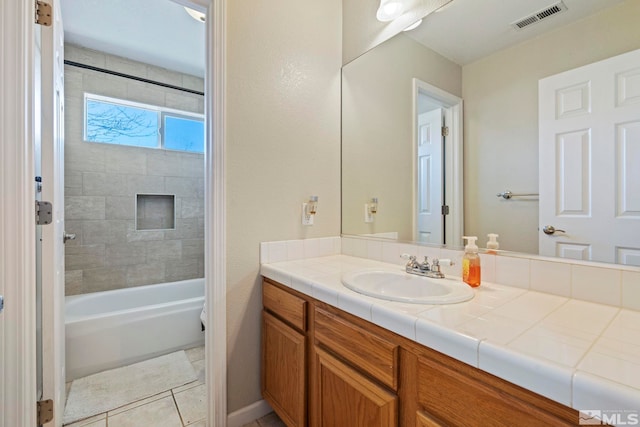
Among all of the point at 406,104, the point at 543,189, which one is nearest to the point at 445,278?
the point at 543,189

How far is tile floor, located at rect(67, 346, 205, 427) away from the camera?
146cm

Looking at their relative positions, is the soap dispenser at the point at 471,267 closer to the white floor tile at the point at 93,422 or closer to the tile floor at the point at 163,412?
the tile floor at the point at 163,412

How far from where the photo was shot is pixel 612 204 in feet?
2.97

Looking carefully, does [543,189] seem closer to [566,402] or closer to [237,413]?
[566,402]

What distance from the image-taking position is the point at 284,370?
1.29 metres

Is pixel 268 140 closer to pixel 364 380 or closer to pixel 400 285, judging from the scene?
pixel 400 285

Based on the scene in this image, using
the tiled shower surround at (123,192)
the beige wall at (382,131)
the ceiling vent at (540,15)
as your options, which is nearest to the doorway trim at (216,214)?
the beige wall at (382,131)

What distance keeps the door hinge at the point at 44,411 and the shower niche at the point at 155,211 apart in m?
1.82

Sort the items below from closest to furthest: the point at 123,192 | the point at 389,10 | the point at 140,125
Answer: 1. the point at 389,10
2. the point at 123,192
3. the point at 140,125

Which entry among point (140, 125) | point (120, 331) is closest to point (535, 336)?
point (120, 331)

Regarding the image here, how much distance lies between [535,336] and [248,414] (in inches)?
54.9

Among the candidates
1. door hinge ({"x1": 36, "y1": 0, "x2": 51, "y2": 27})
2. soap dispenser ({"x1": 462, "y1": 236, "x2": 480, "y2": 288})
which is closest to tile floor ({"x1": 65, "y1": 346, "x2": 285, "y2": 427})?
soap dispenser ({"x1": 462, "y1": 236, "x2": 480, "y2": 288})

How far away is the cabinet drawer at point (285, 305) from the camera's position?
118 cm

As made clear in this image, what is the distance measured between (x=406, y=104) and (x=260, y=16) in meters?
0.91
